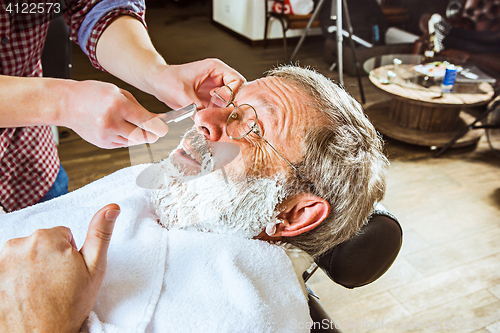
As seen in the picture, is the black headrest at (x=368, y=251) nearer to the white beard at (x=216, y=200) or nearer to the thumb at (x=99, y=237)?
the white beard at (x=216, y=200)

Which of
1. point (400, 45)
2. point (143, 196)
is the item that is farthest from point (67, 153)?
point (400, 45)

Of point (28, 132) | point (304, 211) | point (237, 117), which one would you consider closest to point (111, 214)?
point (237, 117)

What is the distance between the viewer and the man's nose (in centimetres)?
86

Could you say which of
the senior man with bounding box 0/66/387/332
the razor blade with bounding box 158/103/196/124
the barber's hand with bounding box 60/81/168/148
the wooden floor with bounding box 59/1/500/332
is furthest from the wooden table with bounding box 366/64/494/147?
the barber's hand with bounding box 60/81/168/148

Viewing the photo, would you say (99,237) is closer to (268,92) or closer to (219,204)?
(219,204)

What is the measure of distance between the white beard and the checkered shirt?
1.66 ft

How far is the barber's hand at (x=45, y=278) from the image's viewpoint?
27.7 inches

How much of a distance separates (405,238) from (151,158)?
2.02m

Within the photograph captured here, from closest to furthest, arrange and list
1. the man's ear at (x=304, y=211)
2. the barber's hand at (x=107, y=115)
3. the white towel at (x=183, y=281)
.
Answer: the barber's hand at (x=107, y=115)
the white towel at (x=183, y=281)
the man's ear at (x=304, y=211)

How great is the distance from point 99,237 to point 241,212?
14.5 inches

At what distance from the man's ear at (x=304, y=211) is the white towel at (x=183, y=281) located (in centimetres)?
8

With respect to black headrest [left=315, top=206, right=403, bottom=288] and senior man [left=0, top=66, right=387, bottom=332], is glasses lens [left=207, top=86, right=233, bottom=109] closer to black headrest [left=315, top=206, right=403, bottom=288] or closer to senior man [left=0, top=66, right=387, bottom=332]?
senior man [left=0, top=66, right=387, bottom=332]

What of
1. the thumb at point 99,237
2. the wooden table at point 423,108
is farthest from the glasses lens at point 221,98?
the wooden table at point 423,108

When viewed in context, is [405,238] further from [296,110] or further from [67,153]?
[67,153]
